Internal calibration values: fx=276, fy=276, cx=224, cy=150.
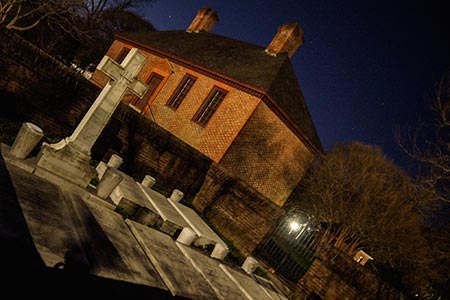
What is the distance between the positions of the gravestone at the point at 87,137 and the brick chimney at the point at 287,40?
15.5 m

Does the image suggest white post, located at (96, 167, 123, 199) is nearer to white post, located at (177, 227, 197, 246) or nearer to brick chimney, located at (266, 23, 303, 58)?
white post, located at (177, 227, 197, 246)

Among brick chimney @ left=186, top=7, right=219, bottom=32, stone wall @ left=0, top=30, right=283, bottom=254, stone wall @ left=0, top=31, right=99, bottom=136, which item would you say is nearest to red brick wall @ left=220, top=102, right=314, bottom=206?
stone wall @ left=0, top=30, right=283, bottom=254

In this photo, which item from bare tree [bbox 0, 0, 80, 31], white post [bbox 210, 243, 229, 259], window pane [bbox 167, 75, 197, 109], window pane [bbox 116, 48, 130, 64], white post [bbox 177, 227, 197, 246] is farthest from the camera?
window pane [bbox 116, 48, 130, 64]

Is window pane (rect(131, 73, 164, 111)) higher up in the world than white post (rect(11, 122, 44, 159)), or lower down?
higher up

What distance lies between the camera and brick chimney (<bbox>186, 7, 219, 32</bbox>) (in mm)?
24859

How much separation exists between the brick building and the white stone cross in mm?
6105

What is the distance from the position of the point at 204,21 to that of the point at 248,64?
33.8ft

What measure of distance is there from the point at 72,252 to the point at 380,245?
50.3 feet

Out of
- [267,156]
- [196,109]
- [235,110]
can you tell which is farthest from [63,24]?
[267,156]

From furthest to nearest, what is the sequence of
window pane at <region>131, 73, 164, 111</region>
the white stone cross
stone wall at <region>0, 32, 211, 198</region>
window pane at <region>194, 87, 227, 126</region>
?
window pane at <region>131, 73, 164, 111</region>, window pane at <region>194, 87, 227, 126</region>, stone wall at <region>0, 32, 211, 198</region>, the white stone cross

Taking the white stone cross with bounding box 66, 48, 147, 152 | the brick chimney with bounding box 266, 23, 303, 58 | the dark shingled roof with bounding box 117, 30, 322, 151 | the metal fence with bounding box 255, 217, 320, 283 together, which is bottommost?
the metal fence with bounding box 255, 217, 320, 283

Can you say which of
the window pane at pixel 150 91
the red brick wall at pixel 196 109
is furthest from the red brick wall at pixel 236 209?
the window pane at pixel 150 91

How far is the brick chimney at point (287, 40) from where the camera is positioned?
18447 millimetres

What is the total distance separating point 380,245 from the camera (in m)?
14.1
